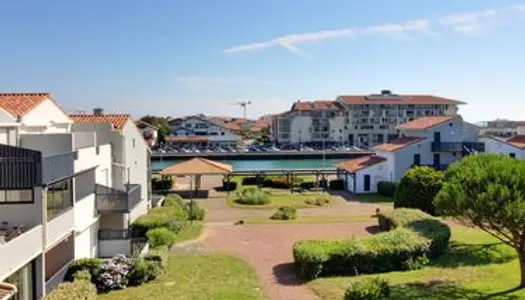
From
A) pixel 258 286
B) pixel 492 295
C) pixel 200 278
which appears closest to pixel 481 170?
pixel 492 295

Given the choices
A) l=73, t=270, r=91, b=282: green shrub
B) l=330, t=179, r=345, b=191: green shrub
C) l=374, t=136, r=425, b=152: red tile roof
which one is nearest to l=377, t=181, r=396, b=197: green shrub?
l=374, t=136, r=425, b=152: red tile roof

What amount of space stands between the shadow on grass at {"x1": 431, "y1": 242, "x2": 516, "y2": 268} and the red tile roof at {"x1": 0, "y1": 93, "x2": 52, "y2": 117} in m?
18.4

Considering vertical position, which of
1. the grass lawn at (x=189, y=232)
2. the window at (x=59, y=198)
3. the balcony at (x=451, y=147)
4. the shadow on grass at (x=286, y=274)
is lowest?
the shadow on grass at (x=286, y=274)

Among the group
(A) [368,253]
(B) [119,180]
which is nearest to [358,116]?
(B) [119,180]

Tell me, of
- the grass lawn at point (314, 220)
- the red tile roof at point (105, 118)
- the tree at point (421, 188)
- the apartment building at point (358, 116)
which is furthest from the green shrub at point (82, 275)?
the apartment building at point (358, 116)

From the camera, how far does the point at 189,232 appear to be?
31.8 metres

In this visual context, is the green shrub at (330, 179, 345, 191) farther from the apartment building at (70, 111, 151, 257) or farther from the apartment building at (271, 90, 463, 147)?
the apartment building at (271, 90, 463, 147)

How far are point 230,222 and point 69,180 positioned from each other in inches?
625

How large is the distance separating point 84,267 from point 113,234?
5.42 m

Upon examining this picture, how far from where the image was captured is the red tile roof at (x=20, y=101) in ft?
74.8

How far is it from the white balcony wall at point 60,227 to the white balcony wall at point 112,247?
4.99 meters

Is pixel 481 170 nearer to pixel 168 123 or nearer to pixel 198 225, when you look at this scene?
pixel 198 225

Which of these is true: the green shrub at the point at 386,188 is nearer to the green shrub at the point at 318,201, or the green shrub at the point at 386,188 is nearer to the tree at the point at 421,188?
the green shrub at the point at 318,201

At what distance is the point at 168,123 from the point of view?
16400 cm
